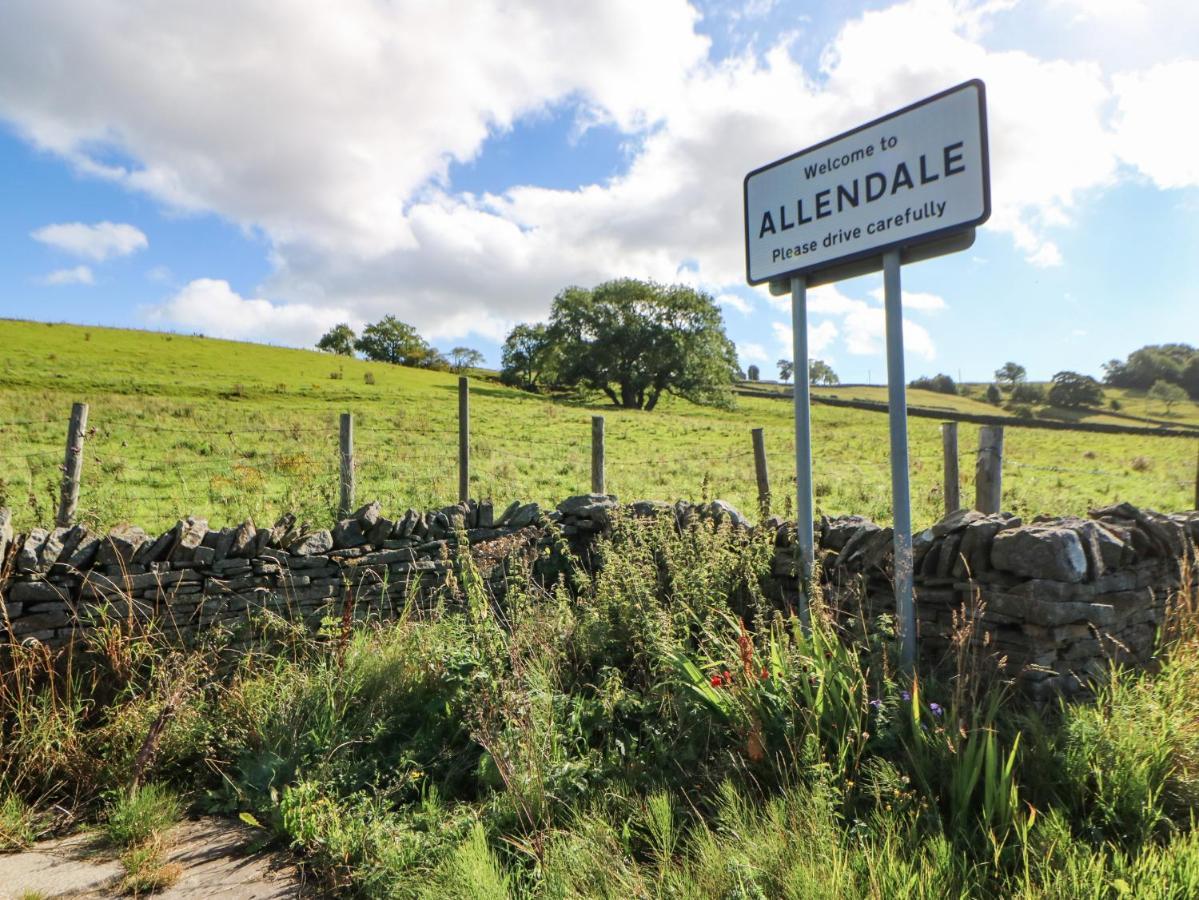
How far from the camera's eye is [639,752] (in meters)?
3.55

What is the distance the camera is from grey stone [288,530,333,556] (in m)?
5.38

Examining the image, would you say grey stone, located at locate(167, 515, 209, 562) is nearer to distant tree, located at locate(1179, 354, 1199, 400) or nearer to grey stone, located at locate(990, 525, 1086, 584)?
grey stone, located at locate(990, 525, 1086, 584)

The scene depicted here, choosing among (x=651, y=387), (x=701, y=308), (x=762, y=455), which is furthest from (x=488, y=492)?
(x=701, y=308)

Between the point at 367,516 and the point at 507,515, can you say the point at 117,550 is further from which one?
the point at 507,515

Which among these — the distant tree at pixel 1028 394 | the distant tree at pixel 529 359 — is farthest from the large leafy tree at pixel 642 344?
the distant tree at pixel 1028 394

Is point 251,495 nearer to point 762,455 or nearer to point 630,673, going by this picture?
point 762,455

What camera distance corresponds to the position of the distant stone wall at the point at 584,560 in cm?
362

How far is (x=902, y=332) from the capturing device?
3.84 m

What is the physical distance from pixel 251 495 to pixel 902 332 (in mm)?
9587

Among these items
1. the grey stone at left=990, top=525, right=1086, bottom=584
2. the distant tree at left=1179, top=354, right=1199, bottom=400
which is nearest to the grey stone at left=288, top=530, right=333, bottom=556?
the grey stone at left=990, top=525, right=1086, bottom=584

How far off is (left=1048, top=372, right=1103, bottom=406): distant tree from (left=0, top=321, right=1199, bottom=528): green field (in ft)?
48.2

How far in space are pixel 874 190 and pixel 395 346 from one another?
8046 cm

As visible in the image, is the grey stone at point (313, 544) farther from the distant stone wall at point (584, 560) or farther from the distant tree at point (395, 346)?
the distant tree at point (395, 346)

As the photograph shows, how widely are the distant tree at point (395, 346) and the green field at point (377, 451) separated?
117ft
